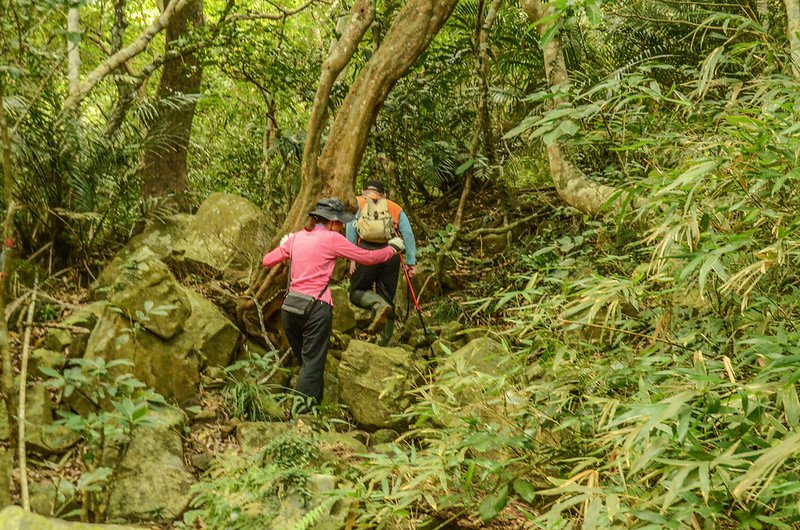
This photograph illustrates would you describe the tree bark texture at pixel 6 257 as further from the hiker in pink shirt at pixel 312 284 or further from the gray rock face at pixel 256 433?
the hiker in pink shirt at pixel 312 284

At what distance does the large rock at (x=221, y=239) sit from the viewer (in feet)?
24.1

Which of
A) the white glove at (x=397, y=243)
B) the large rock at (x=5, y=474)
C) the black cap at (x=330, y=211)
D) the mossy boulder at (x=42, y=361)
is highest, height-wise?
the black cap at (x=330, y=211)

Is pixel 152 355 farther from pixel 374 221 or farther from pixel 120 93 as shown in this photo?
pixel 120 93

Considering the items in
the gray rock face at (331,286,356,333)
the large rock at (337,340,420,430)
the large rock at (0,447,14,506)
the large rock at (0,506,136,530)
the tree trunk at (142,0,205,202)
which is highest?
the tree trunk at (142,0,205,202)

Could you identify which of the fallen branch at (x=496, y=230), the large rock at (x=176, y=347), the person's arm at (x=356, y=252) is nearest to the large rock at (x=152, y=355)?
the large rock at (x=176, y=347)

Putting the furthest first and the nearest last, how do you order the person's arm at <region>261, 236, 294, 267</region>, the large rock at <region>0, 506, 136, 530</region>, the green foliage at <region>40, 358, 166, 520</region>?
the person's arm at <region>261, 236, 294, 267</region> < the green foliage at <region>40, 358, 166, 520</region> < the large rock at <region>0, 506, 136, 530</region>

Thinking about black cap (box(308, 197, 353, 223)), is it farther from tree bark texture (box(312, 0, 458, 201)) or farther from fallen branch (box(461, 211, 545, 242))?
fallen branch (box(461, 211, 545, 242))

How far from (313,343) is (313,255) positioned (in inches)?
30.6

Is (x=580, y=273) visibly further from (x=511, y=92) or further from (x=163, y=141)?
(x=163, y=141)

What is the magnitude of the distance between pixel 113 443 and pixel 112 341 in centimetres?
98

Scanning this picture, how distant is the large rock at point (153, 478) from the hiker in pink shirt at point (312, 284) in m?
1.32

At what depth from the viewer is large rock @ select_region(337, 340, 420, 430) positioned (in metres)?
6.31

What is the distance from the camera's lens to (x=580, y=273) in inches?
293

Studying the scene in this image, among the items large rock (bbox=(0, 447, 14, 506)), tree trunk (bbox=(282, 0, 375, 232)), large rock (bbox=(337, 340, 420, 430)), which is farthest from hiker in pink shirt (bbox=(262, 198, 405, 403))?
large rock (bbox=(0, 447, 14, 506))
